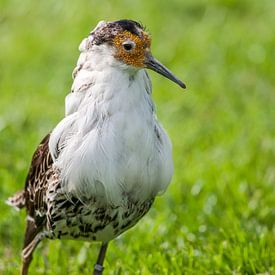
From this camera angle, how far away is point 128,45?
4480 mm

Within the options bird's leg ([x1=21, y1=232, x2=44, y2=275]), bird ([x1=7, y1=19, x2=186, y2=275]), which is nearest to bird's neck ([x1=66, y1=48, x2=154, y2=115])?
bird ([x1=7, y1=19, x2=186, y2=275])

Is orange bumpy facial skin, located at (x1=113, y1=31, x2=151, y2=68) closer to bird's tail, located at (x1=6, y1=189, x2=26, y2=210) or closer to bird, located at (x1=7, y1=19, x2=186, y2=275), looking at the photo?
bird, located at (x1=7, y1=19, x2=186, y2=275)

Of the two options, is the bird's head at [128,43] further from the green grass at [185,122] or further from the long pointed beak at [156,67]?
the green grass at [185,122]

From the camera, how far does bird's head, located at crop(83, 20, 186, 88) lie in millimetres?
4473

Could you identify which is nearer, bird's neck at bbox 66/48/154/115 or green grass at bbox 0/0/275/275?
bird's neck at bbox 66/48/154/115

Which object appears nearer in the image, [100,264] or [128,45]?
[128,45]

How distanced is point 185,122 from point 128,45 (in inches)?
137

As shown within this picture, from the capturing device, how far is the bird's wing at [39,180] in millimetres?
4910

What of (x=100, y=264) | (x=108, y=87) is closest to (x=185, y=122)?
(x=100, y=264)

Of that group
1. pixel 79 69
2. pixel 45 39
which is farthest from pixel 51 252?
pixel 45 39

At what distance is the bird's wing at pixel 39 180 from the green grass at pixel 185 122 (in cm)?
61

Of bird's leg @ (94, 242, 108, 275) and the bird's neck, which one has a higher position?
the bird's neck

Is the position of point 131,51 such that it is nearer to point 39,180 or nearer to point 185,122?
point 39,180

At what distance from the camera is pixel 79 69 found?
4617mm
